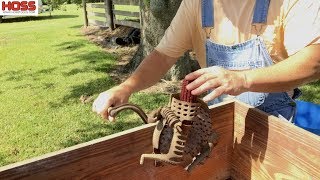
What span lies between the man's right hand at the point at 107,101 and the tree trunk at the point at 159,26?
452 cm

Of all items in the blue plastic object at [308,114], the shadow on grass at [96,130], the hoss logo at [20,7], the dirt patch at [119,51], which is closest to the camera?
the blue plastic object at [308,114]

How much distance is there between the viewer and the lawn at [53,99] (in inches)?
188

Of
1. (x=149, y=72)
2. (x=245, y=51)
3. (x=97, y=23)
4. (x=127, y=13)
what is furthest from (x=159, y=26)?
(x=97, y=23)

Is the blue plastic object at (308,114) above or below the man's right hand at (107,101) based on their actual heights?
below

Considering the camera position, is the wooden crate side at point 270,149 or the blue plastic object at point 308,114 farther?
the blue plastic object at point 308,114

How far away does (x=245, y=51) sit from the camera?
1.83 m

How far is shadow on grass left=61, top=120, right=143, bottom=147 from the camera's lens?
15.5 feet

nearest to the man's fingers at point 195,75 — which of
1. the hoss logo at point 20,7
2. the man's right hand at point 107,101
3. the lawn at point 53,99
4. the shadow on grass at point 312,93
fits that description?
the man's right hand at point 107,101

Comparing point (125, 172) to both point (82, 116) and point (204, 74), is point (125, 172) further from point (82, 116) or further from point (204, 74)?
point (82, 116)

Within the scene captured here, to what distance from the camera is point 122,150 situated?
1.50m

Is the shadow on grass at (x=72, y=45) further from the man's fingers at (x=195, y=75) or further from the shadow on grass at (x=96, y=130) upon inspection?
the man's fingers at (x=195, y=75)

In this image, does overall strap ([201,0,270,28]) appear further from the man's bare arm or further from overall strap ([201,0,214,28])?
the man's bare arm

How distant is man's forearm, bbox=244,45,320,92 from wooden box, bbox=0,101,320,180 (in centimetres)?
18

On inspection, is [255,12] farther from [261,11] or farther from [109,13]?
[109,13]
